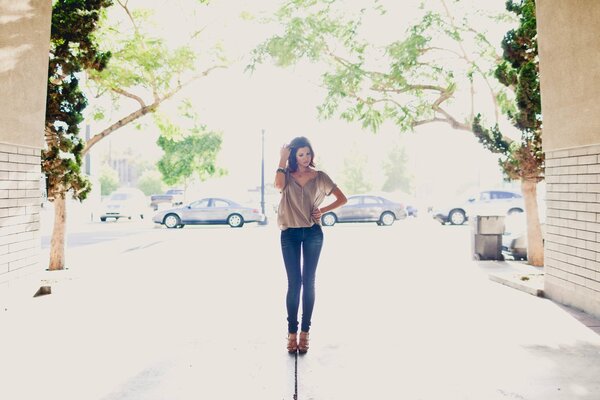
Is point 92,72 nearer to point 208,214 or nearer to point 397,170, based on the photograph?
point 208,214

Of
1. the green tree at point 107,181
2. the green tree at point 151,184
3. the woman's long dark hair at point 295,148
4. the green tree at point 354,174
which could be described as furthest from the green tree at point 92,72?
the green tree at point 151,184

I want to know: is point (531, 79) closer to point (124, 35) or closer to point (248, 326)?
point (248, 326)

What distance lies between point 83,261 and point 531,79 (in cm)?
916

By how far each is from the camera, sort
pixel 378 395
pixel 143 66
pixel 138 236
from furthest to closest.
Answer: pixel 138 236 → pixel 143 66 → pixel 378 395

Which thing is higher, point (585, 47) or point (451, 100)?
point (451, 100)

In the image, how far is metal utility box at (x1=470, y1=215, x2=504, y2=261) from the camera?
10.5m

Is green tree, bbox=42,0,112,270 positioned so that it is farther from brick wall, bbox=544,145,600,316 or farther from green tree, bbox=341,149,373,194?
green tree, bbox=341,149,373,194

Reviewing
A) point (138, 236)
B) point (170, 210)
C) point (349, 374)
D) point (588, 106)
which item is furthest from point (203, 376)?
point (170, 210)

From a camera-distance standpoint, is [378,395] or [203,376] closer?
[378,395]

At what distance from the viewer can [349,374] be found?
3701mm

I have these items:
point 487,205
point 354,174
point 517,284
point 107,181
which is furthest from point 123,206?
point 107,181

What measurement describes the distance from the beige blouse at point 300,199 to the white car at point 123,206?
2305 centimetres

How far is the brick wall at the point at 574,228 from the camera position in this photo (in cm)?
544

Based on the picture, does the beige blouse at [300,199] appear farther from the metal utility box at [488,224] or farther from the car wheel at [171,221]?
the car wheel at [171,221]
